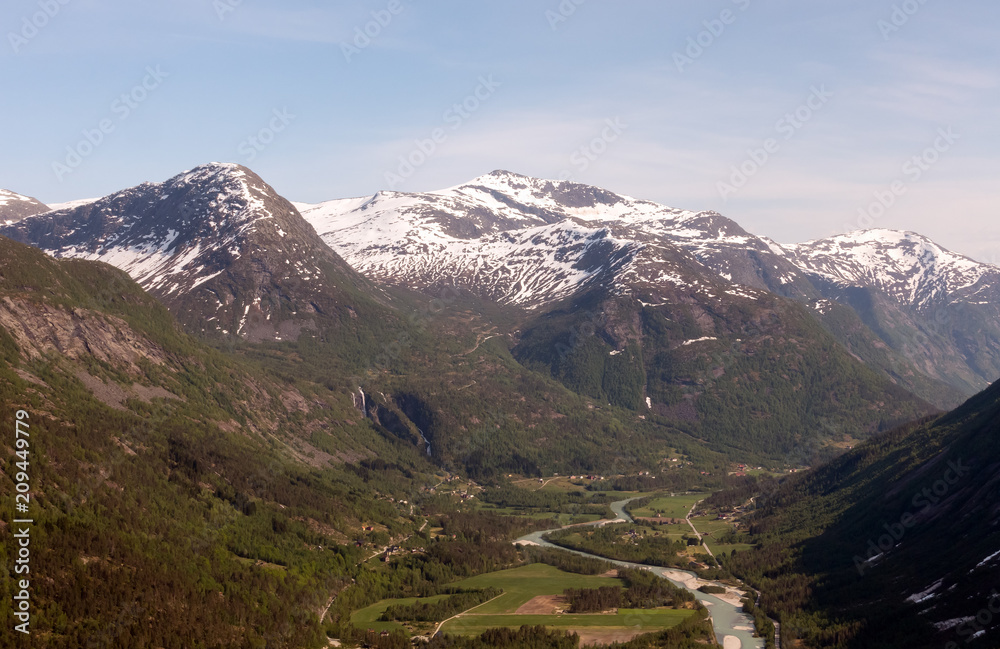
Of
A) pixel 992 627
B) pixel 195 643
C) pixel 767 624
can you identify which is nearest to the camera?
pixel 992 627

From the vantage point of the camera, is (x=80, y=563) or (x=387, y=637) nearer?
(x=80, y=563)

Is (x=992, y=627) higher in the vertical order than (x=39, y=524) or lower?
lower

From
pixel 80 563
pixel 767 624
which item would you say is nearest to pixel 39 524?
pixel 80 563

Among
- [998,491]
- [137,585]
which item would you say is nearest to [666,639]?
[998,491]

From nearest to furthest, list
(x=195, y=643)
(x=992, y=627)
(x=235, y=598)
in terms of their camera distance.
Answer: (x=992, y=627), (x=195, y=643), (x=235, y=598)

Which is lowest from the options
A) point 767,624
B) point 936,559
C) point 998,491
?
point 767,624

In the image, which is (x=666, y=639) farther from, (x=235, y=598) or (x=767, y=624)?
(x=235, y=598)

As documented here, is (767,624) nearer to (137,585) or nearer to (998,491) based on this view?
(998,491)

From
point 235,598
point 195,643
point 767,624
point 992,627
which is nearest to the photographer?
point 992,627

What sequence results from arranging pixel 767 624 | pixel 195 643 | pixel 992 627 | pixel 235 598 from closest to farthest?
1. pixel 992 627
2. pixel 195 643
3. pixel 235 598
4. pixel 767 624
